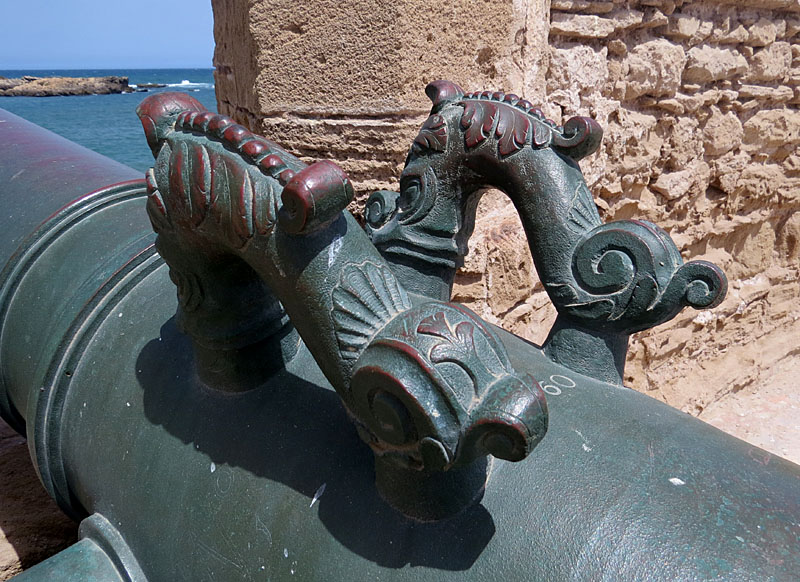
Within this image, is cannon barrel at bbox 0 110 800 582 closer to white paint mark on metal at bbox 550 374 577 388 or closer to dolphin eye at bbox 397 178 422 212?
white paint mark on metal at bbox 550 374 577 388

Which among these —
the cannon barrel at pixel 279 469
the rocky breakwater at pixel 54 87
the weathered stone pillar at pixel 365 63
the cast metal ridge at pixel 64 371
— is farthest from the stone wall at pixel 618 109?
the rocky breakwater at pixel 54 87

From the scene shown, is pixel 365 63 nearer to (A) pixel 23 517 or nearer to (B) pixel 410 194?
(B) pixel 410 194

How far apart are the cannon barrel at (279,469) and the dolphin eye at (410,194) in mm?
297

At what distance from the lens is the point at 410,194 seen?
1.21 meters

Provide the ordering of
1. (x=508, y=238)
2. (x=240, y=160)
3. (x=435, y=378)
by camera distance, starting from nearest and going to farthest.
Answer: (x=435, y=378) → (x=240, y=160) → (x=508, y=238)

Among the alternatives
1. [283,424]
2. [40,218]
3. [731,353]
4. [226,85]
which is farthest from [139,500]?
[731,353]

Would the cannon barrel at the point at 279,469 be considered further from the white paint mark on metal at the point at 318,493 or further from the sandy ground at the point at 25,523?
the sandy ground at the point at 25,523

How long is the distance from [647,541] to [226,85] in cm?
218

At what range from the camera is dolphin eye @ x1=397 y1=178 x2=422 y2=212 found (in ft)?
3.92

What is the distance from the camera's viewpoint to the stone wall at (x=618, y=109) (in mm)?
1932

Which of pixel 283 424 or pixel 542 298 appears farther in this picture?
pixel 542 298

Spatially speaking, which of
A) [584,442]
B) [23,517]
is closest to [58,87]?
[23,517]

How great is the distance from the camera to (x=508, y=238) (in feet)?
7.27

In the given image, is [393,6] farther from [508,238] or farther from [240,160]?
[240,160]
